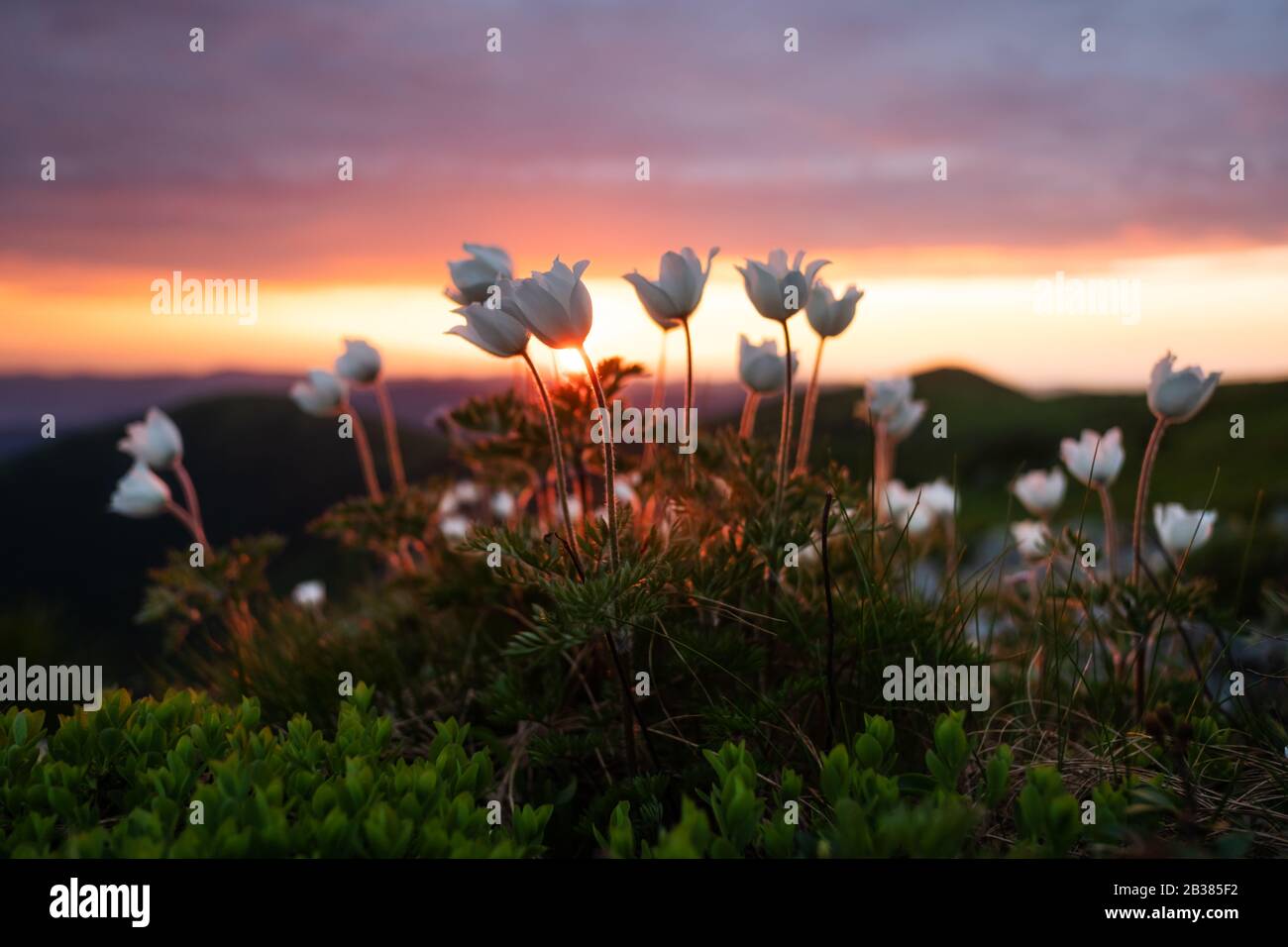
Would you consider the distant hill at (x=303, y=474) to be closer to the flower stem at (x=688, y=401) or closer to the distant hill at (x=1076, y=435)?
the distant hill at (x=1076, y=435)

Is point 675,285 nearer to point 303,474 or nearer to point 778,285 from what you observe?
point 778,285

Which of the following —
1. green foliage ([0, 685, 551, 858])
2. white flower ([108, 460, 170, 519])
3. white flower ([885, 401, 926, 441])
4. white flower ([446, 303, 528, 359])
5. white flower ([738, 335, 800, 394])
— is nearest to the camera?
green foliage ([0, 685, 551, 858])

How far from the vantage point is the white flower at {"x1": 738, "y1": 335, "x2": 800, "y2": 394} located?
12.1ft

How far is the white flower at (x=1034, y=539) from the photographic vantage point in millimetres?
4023

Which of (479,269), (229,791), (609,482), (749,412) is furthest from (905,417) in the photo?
(229,791)

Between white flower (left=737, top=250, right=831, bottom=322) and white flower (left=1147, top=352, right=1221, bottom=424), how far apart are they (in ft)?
4.96

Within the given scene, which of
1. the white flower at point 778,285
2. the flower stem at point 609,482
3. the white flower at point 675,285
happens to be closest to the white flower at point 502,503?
the white flower at point 675,285

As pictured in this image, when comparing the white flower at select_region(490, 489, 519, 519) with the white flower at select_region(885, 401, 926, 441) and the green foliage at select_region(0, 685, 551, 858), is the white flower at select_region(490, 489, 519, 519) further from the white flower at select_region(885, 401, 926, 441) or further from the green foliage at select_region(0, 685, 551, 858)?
the green foliage at select_region(0, 685, 551, 858)

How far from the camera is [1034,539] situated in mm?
4383

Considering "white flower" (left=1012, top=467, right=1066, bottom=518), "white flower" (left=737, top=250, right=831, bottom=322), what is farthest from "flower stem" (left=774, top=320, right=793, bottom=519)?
"white flower" (left=1012, top=467, right=1066, bottom=518)

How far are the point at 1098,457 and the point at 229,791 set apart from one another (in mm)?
3798
